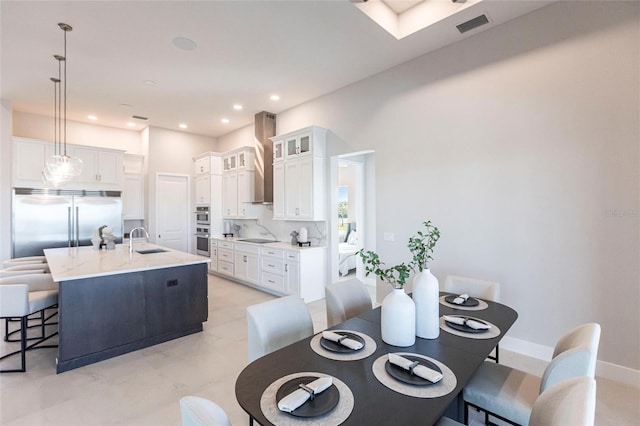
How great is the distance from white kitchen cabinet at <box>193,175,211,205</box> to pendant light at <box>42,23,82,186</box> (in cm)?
256

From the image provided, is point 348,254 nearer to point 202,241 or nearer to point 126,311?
point 202,241

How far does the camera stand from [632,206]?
2.47m

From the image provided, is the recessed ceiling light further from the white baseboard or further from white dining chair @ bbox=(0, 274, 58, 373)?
the white baseboard

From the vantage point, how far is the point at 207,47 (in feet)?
11.6

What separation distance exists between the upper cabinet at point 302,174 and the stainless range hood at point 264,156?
15.2 inches

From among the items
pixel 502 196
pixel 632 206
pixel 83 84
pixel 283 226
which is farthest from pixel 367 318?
pixel 83 84

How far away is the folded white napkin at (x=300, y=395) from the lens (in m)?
1.02

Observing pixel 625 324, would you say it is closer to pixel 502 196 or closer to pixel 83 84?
pixel 502 196

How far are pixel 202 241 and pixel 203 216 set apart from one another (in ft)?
2.04

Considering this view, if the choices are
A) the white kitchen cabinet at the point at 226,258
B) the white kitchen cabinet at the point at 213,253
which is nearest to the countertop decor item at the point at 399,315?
the white kitchen cabinet at the point at 226,258

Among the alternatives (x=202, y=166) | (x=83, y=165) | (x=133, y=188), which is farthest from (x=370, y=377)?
(x=133, y=188)

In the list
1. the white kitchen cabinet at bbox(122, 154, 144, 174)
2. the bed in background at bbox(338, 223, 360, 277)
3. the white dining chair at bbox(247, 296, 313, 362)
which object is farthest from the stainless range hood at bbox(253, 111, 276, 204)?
the white dining chair at bbox(247, 296, 313, 362)

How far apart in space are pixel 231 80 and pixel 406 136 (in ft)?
9.12

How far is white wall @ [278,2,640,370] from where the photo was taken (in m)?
2.52
